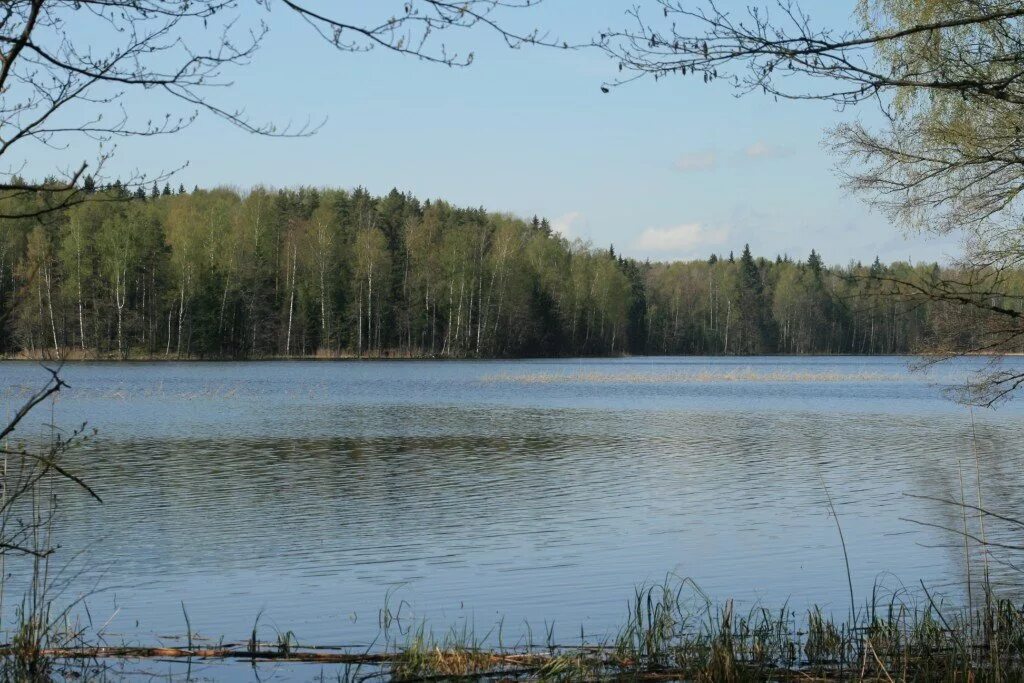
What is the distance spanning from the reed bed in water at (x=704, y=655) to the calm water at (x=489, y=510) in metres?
0.73

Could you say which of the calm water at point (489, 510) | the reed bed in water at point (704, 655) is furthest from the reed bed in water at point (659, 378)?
the reed bed in water at point (704, 655)

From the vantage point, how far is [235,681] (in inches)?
245

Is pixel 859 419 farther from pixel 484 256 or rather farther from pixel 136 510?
pixel 484 256

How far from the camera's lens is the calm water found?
891 cm

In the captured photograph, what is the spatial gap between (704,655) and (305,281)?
70.9m

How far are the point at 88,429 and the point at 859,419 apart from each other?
18842 millimetres

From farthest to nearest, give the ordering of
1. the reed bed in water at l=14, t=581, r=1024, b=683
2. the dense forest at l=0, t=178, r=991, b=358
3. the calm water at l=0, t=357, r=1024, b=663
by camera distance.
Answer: the dense forest at l=0, t=178, r=991, b=358, the calm water at l=0, t=357, r=1024, b=663, the reed bed in water at l=14, t=581, r=1024, b=683

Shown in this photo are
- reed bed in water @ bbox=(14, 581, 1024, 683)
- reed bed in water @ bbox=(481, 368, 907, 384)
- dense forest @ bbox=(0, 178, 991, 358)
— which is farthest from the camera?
dense forest @ bbox=(0, 178, 991, 358)

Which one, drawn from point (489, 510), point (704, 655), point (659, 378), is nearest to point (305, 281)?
point (659, 378)

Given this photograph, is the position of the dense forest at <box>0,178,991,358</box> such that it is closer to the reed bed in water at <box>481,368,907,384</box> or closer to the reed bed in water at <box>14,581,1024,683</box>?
the reed bed in water at <box>481,368,907,384</box>

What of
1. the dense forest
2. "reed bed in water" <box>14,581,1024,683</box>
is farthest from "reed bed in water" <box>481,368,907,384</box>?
"reed bed in water" <box>14,581,1024,683</box>

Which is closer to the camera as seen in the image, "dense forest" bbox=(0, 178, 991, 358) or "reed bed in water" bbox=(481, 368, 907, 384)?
"reed bed in water" bbox=(481, 368, 907, 384)

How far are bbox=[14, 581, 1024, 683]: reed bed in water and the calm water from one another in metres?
0.73

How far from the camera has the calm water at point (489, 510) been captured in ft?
29.2
